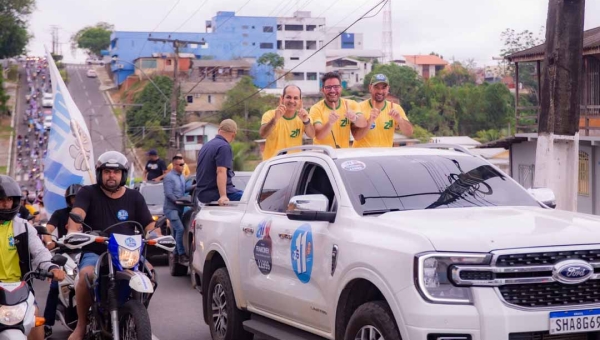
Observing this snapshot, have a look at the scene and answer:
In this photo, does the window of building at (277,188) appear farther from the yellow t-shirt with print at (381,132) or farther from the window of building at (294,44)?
the window of building at (294,44)

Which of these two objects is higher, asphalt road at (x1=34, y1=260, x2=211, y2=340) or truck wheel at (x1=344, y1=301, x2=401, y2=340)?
truck wheel at (x1=344, y1=301, x2=401, y2=340)

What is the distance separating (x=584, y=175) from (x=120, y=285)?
1022 inches

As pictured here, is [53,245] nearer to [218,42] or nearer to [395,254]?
[395,254]

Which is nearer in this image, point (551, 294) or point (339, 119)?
point (551, 294)

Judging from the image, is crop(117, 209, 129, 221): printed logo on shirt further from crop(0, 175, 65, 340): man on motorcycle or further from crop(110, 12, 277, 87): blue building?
crop(110, 12, 277, 87): blue building

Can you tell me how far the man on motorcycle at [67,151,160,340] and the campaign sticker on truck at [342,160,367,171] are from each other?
1974 millimetres

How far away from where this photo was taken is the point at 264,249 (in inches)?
313

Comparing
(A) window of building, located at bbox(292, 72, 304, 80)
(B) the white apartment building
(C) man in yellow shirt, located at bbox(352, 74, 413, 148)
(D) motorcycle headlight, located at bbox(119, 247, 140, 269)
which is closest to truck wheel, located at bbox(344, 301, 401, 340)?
(D) motorcycle headlight, located at bbox(119, 247, 140, 269)

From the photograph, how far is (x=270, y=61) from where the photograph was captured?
326 feet

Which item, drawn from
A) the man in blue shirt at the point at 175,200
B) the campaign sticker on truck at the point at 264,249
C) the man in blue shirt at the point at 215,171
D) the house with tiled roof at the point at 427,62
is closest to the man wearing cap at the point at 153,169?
the man in blue shirt at the point at 175,200

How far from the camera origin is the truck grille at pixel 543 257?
222 inches

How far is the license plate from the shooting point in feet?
18.6

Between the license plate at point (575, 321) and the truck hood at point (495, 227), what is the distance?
0.43 m

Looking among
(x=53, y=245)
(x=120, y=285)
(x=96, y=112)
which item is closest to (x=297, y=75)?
(x=96, y=112)
